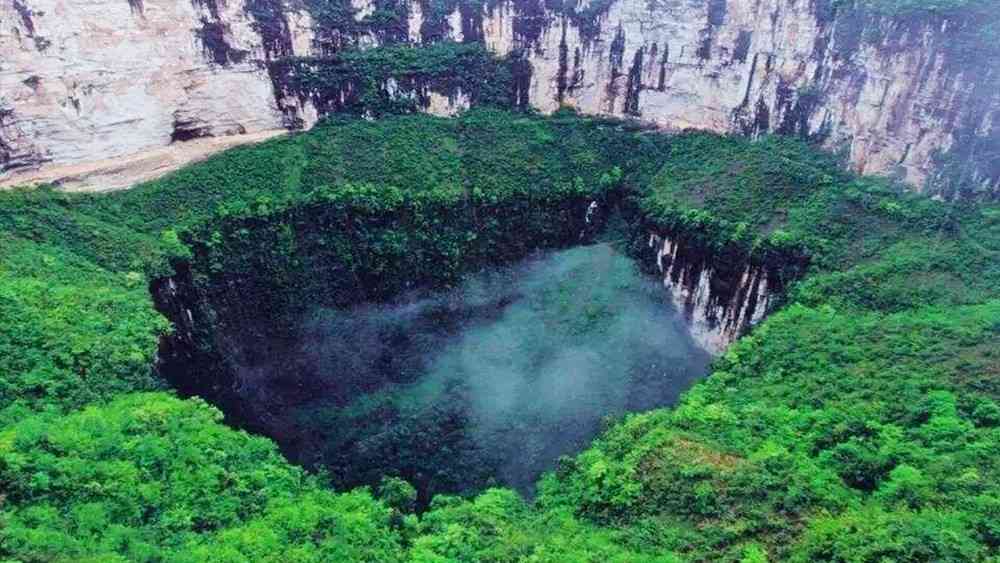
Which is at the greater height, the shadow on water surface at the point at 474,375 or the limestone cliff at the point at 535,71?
the limestone cliff at the point at 535,71

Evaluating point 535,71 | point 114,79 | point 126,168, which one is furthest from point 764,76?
point 126,168

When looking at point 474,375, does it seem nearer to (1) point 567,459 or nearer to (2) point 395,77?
(1) point 567,459

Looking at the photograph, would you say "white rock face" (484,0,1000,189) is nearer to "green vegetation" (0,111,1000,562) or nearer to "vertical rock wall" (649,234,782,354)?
"green vegetation" (0,111,1000,562)

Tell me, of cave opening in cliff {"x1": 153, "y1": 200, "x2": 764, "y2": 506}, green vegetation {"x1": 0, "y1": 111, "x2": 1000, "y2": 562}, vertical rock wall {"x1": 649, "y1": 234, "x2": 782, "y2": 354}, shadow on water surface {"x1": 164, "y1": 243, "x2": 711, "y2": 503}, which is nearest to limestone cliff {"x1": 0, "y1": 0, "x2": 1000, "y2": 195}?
green vegetation {"x1": 0, "y1": 111, "x2": 1000, "y2": 562}

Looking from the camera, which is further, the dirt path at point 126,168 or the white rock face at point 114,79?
the dirt path at point 126,168

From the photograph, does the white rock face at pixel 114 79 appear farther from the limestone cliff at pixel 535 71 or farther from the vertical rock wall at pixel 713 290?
the vertical rock wall at pixel 713 290

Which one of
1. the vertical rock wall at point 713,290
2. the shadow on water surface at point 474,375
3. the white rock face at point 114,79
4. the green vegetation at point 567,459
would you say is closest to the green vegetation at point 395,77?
the green vegetation at point 567,459

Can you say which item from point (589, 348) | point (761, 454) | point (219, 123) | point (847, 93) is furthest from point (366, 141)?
point (761, 454)
